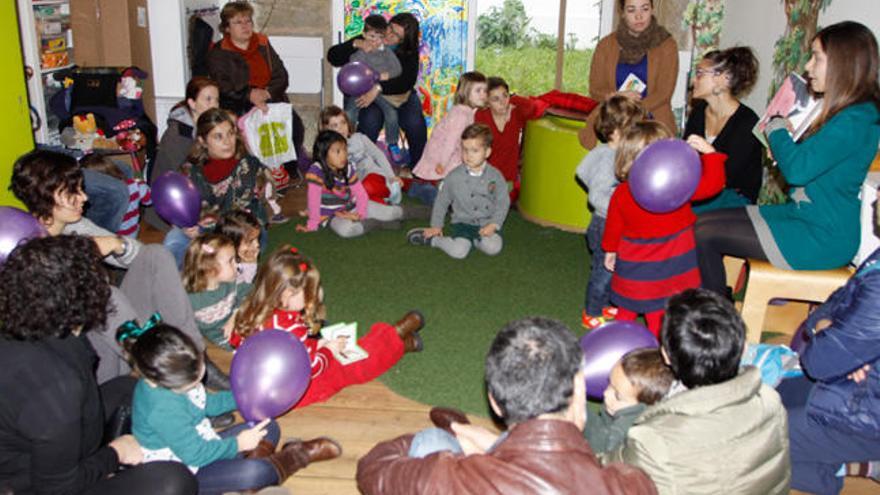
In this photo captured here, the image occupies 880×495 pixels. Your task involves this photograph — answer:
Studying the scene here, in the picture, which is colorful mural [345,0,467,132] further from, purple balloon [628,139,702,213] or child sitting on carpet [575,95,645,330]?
purple balloon [628,139,702,213]

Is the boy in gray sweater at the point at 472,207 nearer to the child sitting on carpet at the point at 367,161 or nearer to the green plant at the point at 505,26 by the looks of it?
the child sitting on carpet at the point at 367,161

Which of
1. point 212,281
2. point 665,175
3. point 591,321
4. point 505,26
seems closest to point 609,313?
point 591,321

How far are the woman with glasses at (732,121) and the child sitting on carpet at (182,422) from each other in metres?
2.65

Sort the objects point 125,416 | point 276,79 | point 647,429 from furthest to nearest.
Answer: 1. point 276,79
2. point 125,416
3. point 647,429

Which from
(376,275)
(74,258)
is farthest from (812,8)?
(74,258)

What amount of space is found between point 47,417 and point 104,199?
197 cm

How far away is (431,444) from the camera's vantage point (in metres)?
2.18

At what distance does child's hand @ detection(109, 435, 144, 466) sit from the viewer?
2.42 metres

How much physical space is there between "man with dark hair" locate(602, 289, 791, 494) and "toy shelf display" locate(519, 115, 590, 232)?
3216 mm

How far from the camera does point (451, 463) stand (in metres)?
1.67

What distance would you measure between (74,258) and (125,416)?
2.22 ft

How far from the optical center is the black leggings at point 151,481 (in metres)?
2.21

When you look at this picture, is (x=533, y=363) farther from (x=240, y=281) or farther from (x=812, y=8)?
(x=812, y=8)

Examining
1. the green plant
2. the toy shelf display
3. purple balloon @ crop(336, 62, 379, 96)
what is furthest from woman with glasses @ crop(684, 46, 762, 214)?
the green plant
